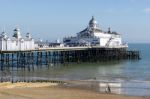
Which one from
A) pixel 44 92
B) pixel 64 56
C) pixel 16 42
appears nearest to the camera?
pixel 44 92

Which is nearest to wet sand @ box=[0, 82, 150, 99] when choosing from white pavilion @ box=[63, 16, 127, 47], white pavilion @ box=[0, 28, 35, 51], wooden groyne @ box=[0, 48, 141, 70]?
white pavilion @ box=[0, 28, 35, 51]

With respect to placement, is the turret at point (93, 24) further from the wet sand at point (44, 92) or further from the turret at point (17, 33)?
the wet sand at point (44, 92)

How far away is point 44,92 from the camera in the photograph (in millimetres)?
34688

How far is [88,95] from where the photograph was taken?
111ft

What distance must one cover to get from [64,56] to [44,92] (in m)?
36.6

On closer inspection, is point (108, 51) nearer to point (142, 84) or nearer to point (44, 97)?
point (142, 84)

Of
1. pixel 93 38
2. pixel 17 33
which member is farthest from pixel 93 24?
pixel 17 33

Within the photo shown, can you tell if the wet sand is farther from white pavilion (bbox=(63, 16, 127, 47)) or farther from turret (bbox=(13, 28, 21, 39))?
white pavilion (bbox=(63, 16, 127, 47))

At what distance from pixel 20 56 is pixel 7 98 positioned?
30629 mm

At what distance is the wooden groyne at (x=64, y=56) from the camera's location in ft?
200

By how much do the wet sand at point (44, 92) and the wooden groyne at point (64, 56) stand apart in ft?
62.3

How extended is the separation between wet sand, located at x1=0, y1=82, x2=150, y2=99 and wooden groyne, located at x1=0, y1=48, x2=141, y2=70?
1898 centimetres

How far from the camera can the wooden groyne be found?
60.9 metres

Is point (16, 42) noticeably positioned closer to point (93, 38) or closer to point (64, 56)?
point (64, 56)
